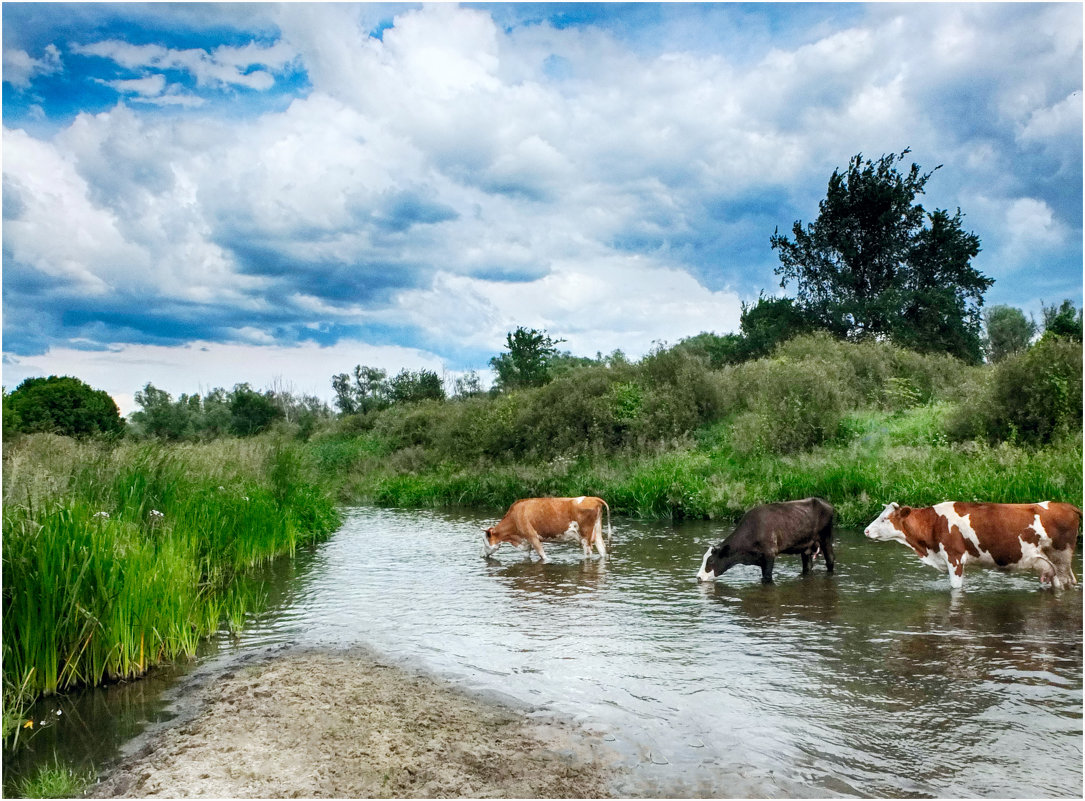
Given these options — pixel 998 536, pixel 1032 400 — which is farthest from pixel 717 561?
pixel 1032 400

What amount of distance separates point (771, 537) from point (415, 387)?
39.7m

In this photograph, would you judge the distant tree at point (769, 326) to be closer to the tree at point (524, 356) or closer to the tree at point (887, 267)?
the tree at point (887, 267)

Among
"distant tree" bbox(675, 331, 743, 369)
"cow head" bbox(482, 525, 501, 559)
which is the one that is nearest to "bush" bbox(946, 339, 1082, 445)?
"cow head" bbox(482, 525, 501, 559)

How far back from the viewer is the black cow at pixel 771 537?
10984mm

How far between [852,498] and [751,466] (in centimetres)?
422

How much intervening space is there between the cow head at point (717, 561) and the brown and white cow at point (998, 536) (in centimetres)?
230

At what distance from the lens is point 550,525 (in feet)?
45.3

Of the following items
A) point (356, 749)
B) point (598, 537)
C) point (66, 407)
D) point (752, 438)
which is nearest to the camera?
point (356, 749)

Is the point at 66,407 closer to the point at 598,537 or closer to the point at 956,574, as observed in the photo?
the point at 598,537

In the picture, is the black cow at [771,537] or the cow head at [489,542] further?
the cow head at [489,542]

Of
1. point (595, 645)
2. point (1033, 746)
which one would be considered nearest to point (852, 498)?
point (595, 645)

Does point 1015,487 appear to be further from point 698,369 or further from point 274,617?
point 698,369

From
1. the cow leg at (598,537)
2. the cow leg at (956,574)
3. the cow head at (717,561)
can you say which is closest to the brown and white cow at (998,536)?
the cow leg at (956,574)

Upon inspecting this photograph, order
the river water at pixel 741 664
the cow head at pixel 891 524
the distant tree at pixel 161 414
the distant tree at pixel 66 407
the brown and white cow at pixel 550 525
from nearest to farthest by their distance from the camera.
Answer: the river water at pixel 741 664
the cow head at pixel 891 524
the brown and white cow at pixel 550 525
the distant tree at pixel 66 407
the distant tree at pixel 161 414
